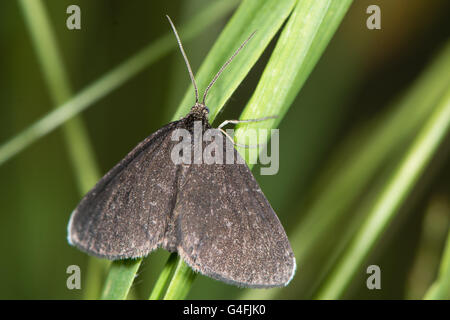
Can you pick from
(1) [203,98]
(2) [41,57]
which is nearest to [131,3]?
(2) [41,57]

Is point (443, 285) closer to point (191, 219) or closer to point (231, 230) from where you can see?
point (231, 230)

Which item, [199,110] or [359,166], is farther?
[359,166]

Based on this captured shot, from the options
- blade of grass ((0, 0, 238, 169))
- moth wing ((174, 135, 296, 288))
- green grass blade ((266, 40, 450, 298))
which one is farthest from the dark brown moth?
green grass blade ((266, 40, 450, 298))

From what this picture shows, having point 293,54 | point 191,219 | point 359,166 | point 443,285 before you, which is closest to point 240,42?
point 293,54

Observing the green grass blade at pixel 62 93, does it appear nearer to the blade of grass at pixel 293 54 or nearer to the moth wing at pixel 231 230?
the moth wing at pixel 231 230

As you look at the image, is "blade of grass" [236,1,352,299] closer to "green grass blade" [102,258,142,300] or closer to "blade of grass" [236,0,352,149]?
"blade of grass" [236,0,352,149]
